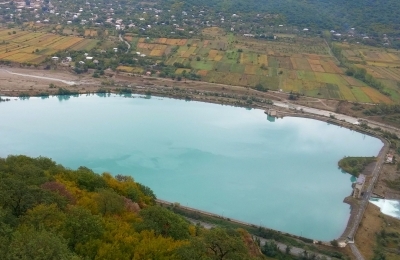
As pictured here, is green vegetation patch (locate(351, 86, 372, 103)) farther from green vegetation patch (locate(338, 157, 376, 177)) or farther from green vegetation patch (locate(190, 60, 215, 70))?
green vegetation patch (locate(190, 60, 215, 70))

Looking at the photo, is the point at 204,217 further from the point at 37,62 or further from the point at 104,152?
the point at 37,62

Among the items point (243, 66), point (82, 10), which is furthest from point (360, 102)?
point (82, 10)

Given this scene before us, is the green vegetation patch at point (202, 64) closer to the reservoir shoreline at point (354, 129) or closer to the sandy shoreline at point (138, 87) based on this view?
the sandy shoreline at point (138, 87)

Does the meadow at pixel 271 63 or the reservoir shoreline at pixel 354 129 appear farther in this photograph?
the meadow at pixel 271 63

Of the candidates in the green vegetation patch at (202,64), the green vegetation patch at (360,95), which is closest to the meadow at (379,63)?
the green vegetation patch at (360,95)

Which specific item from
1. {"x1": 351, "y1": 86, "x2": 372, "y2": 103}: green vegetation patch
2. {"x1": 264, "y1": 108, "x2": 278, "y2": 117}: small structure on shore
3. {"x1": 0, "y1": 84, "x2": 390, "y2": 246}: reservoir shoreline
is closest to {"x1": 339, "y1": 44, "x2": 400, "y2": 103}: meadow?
{"x1": 351, "y1": 86, "x2": 372, "y2": 103}: green vegetation patch

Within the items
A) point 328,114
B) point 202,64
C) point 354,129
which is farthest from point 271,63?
point 354,129
